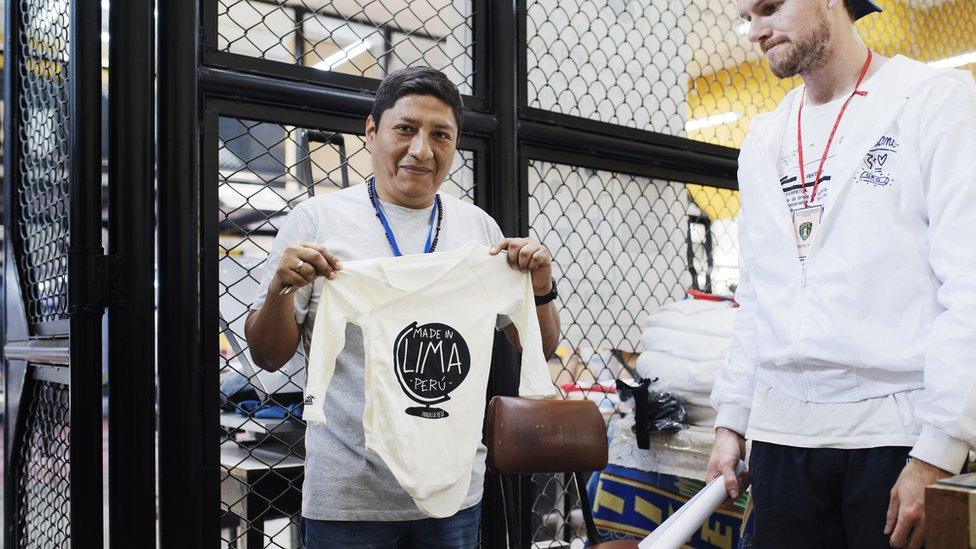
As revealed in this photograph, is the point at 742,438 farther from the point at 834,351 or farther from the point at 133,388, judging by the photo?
the point at 133,388

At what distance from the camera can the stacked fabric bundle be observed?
7.89 ft

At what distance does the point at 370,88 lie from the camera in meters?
1.95

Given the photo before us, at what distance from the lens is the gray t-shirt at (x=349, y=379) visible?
1.42 m

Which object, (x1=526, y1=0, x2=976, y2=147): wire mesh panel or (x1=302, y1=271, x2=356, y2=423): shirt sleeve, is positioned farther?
(x1=526, y1=0, x2=976, y2=147): wire mesh panel

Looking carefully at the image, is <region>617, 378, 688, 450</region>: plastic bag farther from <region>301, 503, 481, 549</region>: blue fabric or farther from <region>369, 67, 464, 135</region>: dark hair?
<region>369, 67, 464, 135</region>: dark hair

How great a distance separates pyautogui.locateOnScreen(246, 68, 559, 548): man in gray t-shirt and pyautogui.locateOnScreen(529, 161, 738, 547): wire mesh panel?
805mm

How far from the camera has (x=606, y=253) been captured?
2.71 metres

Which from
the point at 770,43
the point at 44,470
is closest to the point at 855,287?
the point at 770,43

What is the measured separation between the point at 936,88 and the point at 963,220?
26 centimetres

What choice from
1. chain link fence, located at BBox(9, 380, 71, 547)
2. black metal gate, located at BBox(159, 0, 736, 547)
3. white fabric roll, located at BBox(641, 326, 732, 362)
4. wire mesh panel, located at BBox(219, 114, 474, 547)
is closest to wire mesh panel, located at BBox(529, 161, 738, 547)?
black metal gate, located at BBox(159, 0, 736, 547)

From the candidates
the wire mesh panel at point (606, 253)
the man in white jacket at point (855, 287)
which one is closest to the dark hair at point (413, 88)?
the man in white jacket at point (855, 287)

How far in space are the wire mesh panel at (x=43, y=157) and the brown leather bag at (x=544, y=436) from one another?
1.05 m

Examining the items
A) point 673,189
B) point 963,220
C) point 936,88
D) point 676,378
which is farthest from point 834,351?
point 673,189

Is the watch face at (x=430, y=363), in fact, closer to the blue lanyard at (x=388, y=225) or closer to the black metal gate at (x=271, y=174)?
the blue lanyard at (x=388, y=225)
